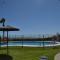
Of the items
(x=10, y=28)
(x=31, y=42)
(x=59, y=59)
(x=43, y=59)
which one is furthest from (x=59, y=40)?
(x=43, y=59)

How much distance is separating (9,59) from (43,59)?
258 centimetres

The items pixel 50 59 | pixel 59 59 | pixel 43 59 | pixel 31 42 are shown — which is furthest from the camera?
pixel 31 42

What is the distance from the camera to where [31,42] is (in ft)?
94.8

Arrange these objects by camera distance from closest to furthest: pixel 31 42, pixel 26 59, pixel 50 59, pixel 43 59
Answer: pixel 43 59 → pixel 50 59 → pixel 26 59 → pixel 31 42

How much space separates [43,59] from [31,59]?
3058 millimetres

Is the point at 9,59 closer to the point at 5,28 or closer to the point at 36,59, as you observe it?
the point at 36,59

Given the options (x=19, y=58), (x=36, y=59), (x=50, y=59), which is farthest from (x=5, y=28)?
(x=50, y=59)

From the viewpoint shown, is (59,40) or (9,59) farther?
(59,40)

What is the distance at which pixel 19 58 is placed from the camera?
981 centimetres

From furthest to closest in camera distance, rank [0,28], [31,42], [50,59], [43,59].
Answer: [31,42] → [0,28] → [50,59] → [43,59]

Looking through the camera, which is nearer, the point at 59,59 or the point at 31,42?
the point at 59,59

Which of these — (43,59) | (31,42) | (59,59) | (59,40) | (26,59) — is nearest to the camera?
(43,59)

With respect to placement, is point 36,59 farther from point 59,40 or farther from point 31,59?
point 59,40

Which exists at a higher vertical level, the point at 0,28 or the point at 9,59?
the point at 0,28
